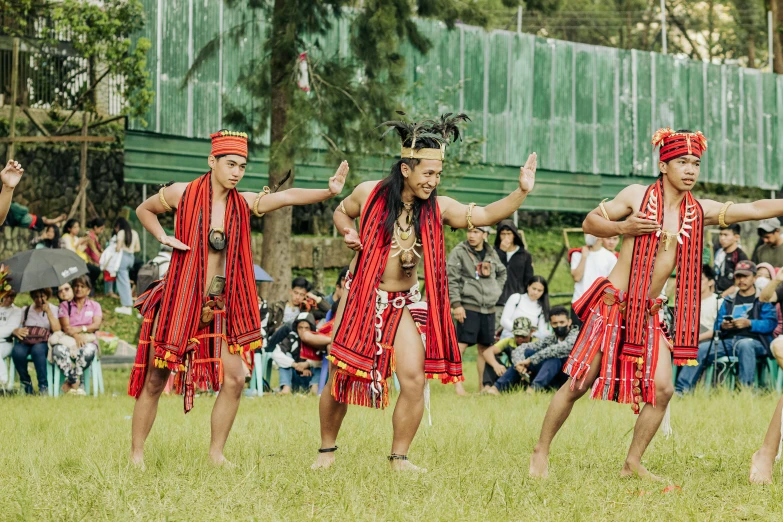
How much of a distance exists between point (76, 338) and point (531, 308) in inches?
202

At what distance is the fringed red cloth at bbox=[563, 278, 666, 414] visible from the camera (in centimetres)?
712

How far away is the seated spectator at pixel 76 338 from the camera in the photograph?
42.8 feet

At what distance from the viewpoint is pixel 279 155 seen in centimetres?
1543

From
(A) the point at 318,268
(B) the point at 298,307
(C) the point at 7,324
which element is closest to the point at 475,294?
(B) the point at 298,307

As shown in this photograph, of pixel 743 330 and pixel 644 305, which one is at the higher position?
pixel 644 305

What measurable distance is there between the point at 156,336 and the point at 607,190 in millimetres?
20402

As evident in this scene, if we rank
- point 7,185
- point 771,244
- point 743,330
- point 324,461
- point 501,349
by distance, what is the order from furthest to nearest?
point 771,244
point 501,349
point 743,330
point 324,461
point 7,185

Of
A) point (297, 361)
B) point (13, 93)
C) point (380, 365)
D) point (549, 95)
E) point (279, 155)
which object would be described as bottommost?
point (297, 361)

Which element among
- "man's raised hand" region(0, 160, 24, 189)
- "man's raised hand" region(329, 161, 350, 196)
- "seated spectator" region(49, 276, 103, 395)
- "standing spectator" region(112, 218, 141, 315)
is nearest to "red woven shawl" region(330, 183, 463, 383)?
"man's raised hand" region(329, 161, 350, 196)

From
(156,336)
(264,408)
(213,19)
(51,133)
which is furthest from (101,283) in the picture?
(156,336)

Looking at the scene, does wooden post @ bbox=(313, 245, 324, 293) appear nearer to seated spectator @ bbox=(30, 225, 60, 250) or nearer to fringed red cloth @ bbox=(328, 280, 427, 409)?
seated spectator @ bbox=(30, 225, 60, 250)

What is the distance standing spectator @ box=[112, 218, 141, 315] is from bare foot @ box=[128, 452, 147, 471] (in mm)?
12003

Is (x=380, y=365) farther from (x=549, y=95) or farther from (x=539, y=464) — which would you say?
(x=549, y=95)

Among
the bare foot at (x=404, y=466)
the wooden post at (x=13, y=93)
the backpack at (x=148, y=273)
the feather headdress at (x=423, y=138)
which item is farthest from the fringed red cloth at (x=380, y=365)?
the wooden post at (x=13, y=93)
